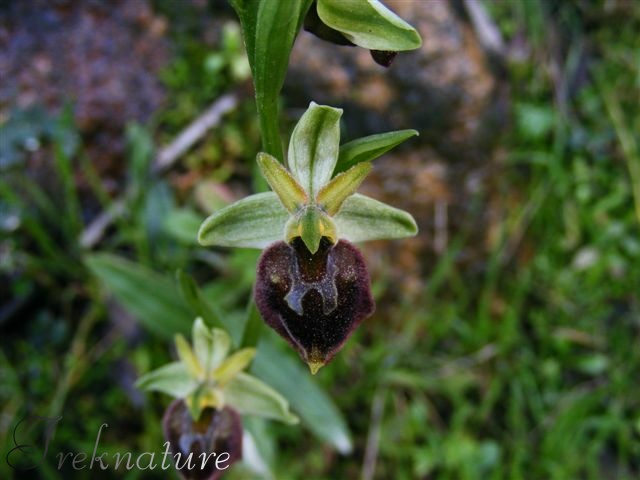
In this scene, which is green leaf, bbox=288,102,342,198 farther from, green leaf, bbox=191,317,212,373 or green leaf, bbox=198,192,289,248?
green leaf, bbox=191,317,212,373

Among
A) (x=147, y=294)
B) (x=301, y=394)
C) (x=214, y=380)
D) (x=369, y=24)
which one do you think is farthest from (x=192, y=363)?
(x=369, y=24)

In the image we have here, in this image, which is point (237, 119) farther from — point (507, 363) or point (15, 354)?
point (507, 363)

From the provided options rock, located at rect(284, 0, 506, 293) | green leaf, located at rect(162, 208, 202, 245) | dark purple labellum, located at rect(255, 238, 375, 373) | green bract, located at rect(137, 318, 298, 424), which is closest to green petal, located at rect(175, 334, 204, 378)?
green bract, located at rect(137, 318, 298, 424)

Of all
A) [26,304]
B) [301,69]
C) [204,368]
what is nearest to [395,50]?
[204,368]

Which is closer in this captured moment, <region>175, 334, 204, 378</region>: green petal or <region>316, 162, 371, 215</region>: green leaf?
<region>316, 162, 371, 215</region>: green leaf

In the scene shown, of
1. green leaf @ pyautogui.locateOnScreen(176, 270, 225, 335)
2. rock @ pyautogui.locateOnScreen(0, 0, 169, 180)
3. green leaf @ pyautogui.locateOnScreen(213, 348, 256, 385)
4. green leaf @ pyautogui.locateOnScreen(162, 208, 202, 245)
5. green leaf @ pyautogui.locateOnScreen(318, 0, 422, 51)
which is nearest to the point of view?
green leaf @ pyautogui.locateOnScreen(318, 0, 422, 51)

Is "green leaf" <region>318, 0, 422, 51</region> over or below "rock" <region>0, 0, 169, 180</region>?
over

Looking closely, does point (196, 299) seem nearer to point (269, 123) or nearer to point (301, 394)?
point (269, 123)
